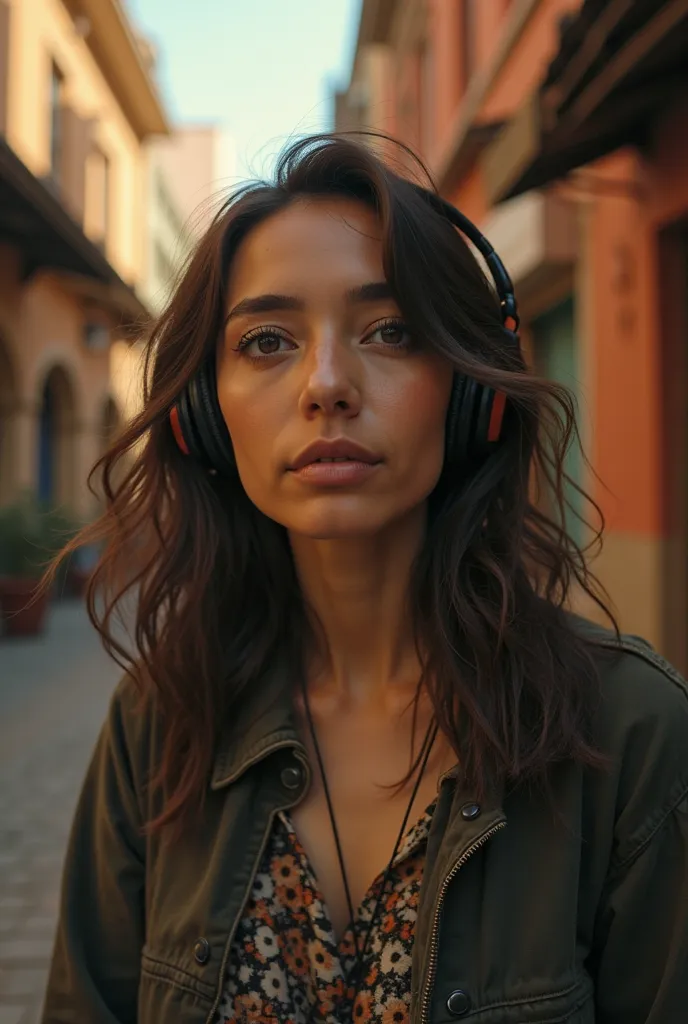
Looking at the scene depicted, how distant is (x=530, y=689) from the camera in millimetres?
1318

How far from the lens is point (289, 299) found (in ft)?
4.18

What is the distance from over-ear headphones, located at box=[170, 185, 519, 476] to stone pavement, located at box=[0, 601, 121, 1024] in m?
2.05

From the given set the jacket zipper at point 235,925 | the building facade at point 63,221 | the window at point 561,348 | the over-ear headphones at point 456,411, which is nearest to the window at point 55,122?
the building facade at point 63,221

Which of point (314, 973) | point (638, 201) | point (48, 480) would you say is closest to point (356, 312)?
point (314, 973)

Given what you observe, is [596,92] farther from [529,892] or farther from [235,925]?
[235,925]

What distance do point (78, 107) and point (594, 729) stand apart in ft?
50.8

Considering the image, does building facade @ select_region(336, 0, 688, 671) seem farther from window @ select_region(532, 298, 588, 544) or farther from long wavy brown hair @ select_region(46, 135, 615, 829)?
long wavy brown hair @ select_region(46, 135, 615, 829)

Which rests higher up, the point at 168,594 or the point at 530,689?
the point at 168,594

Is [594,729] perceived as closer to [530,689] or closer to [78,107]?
[530,689]

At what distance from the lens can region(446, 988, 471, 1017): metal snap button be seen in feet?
3.82

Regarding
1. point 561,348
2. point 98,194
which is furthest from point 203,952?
point 98,194

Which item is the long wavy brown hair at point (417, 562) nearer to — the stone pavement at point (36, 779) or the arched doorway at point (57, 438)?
the stone pavement at point (36, 779)

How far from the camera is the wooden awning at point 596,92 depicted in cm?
418

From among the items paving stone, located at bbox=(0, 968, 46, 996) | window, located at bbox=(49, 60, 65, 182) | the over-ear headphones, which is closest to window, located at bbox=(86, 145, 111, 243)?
window, located at bbox=(49, 60, 65, 182)
